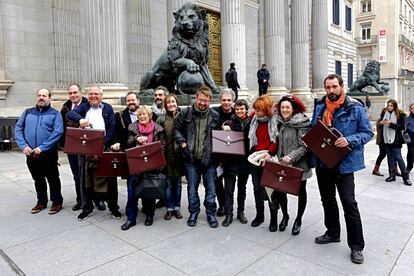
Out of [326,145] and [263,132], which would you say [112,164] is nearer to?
[263,132]

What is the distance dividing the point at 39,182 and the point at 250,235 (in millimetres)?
3236

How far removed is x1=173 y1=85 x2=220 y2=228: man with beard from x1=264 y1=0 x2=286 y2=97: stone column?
15.6m

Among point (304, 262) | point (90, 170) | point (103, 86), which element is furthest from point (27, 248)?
point (103, 86)

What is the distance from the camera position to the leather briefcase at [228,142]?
14.5 ft

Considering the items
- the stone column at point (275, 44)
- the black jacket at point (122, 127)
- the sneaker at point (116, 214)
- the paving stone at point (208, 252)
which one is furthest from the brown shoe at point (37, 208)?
the stone column at point (275, 44)

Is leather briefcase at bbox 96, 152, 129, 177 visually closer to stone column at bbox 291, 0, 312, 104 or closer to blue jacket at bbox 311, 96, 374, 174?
blue jacket at bbox 311, 96, 374, 174

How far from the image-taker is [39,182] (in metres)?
5.16

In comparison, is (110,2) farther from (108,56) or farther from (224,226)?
(224,226)

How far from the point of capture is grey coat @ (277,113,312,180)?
4004 millimetres

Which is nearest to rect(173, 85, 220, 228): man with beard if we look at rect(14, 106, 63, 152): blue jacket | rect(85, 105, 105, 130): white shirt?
rect(85, 105, 105, 130): white shirt

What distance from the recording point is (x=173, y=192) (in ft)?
16.2

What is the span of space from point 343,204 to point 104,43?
8.94 m

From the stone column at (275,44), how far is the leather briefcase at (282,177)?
16.0 metres

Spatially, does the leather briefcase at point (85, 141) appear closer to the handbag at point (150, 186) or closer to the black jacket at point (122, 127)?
the black jacket at point (122, 127)
